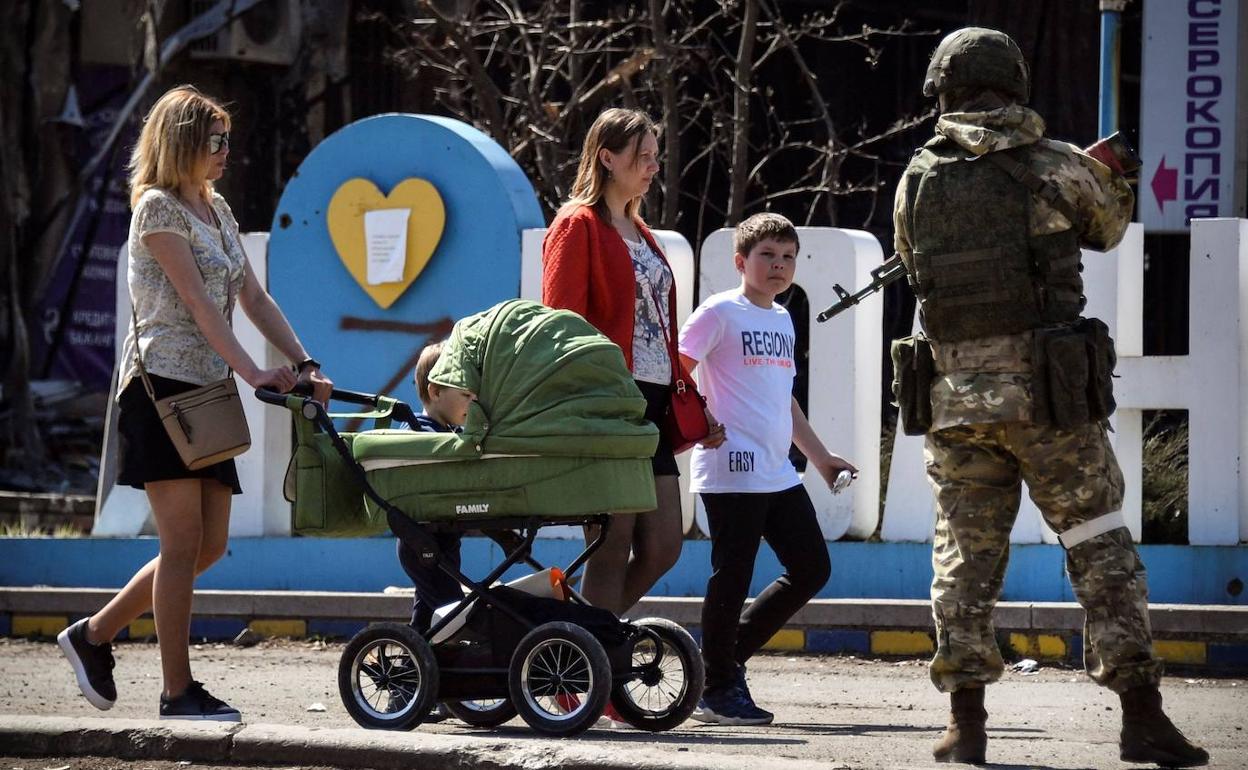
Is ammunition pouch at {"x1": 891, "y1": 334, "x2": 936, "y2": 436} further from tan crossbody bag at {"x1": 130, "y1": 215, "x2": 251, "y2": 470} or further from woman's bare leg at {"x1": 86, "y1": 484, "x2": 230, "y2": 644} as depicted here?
woman's bare leg at {"x1": 86, "y1": 484, "x2": 230, "y2": 644}

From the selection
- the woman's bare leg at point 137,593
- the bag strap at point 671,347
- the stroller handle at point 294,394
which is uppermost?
the bag strap at point 671,347

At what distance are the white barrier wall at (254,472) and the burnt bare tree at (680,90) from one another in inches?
94.9

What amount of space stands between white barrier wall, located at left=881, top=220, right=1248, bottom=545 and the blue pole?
3.29ft

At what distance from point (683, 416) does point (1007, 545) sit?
1284mm

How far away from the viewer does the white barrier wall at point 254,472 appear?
9.55m

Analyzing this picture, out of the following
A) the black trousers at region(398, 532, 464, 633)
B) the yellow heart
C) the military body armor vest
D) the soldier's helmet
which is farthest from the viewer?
the yellow heart

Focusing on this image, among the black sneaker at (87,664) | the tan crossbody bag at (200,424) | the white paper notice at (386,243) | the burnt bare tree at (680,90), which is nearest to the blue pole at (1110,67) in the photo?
the burnt bare tree at (680,90)

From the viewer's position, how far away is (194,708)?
5.67 metres

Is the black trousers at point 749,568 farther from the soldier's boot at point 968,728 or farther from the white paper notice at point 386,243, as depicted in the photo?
the white paper notice at point 386,243

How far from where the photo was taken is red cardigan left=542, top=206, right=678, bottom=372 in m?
5.87

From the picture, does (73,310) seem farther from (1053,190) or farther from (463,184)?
(1053,190)

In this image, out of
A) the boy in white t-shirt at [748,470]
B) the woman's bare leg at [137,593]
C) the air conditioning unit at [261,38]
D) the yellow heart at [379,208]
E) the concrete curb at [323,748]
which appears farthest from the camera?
the air conditioning unit at [261,38]

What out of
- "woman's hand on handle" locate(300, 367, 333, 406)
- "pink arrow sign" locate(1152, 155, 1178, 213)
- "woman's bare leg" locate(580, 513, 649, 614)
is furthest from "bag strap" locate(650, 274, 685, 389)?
"pink arrow sign" locate(1152, 155, 1178, 213)

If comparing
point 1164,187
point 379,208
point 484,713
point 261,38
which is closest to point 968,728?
point 484,713
